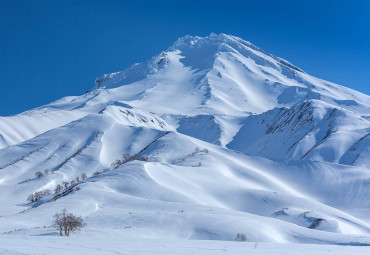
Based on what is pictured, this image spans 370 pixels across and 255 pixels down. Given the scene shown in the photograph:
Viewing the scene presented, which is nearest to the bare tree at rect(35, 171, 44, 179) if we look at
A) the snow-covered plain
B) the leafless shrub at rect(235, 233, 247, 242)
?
the snow-covered plain

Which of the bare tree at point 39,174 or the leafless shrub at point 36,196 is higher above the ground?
the bare tree at point 39,174

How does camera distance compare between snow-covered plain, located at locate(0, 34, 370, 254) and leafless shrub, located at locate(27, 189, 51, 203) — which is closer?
snow-covered plain, located at locate(0, 34, 370, 254)

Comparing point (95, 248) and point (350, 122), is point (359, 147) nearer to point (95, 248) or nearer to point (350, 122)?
point (350, 122)

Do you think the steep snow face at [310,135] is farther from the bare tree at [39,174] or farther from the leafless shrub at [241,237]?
the leafless shrub at [241,237]

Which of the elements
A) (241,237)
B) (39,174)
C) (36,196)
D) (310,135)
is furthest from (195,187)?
(310,135)

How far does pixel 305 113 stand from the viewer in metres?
160

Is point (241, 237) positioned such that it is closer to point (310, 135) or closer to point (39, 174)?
point (39, 174)

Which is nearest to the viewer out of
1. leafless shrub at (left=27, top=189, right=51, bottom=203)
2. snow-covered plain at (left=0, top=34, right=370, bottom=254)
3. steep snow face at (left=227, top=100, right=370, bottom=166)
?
snow-covered plain at (left=0, top=34, right=370, bottom=254)

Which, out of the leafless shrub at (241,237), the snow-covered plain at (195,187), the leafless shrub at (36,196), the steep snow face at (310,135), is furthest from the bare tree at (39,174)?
the leafless shrub at (241,237)

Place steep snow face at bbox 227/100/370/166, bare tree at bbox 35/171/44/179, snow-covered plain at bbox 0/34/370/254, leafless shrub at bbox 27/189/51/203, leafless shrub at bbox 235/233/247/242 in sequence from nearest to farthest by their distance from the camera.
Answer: snow-covered plain at bbox 0/34/370/254 → leafless shrub at bbox 235/233/247/242 → leafless shrub at bbox 27/189/51/203 → bare tree at bbox 35/171/44/179 → steep snow face at bbox 227/100/370/166

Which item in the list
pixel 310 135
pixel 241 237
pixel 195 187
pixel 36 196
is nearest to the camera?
pixel 241 237

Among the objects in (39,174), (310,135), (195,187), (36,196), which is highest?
(310,135)

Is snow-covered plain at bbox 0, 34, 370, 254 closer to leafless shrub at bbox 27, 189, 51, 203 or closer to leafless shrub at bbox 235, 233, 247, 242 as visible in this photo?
leafless shrub at bbox 235, 233, 247, 242

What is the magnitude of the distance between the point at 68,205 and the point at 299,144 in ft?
331
